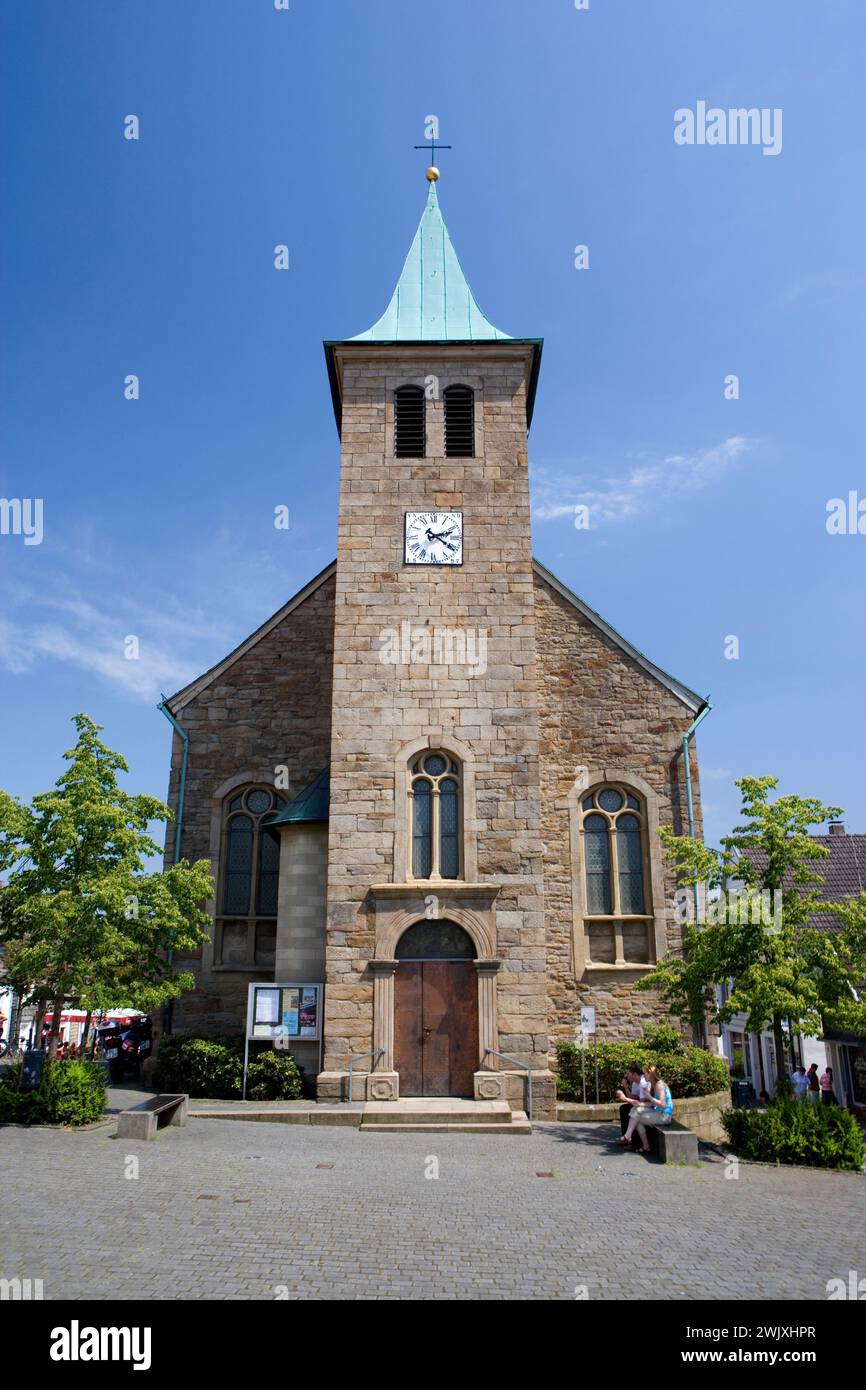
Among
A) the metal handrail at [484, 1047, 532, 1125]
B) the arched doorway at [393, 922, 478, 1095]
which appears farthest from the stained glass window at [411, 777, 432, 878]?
the metal handrail at [484, 1047, 532, 1125]

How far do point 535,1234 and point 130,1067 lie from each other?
17.9 metres

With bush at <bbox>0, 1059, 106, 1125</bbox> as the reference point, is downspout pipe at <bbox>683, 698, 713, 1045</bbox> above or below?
above

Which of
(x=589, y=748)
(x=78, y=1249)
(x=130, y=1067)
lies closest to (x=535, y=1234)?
(x=78, y=1249)

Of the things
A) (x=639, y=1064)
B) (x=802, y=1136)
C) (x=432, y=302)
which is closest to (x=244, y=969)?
(x=639, y=1064)

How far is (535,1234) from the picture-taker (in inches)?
376

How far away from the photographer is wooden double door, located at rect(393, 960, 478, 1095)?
1786 cm

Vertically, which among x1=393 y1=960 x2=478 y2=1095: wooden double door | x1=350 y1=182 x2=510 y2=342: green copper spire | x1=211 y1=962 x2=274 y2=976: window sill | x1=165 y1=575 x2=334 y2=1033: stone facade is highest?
x1=350 y1=182 x2=510 y2=342: green copper spire

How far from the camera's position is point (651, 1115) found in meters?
14.6

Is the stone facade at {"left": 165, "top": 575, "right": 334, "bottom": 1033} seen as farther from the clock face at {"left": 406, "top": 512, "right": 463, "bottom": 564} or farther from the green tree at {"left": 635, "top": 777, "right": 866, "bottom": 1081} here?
the green tree at {"left": 635, "top": 777, "right": 866, "bottom": 1081}

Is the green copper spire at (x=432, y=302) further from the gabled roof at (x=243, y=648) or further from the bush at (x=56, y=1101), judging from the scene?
the bush at (x=56, y=1101)

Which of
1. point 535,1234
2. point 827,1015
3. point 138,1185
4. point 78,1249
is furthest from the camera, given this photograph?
point 827,1015

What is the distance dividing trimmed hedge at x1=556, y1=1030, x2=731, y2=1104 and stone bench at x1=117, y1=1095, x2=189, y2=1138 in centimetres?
718
